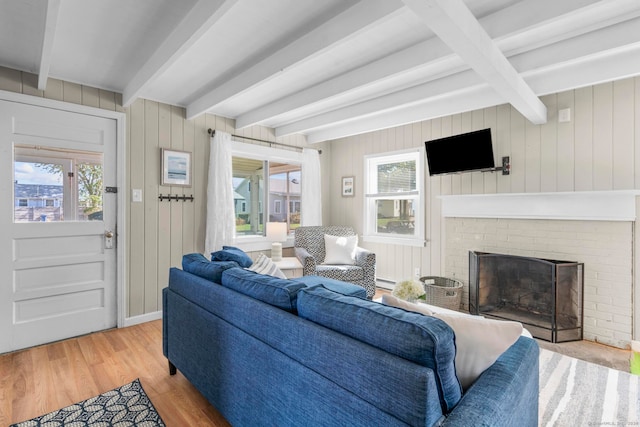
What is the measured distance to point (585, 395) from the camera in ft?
6.52

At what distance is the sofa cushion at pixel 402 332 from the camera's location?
3.00ft

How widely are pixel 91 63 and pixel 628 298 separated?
491cm

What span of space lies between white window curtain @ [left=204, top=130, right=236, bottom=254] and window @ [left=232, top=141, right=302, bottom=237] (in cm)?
25

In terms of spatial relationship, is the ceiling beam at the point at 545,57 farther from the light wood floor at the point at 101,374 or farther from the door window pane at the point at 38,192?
the door window pane at the point at 38,192

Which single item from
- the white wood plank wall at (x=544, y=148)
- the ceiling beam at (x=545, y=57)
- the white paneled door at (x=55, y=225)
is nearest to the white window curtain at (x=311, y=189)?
the white wood plank wall at (x=544, y=148)

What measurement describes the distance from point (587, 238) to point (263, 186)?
3638 millimetres

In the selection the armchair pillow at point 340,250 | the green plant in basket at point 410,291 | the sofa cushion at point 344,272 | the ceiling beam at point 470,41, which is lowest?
the sofa cushion at point 344,272

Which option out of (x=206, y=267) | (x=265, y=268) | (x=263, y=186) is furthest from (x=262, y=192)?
(x=206, y=267)

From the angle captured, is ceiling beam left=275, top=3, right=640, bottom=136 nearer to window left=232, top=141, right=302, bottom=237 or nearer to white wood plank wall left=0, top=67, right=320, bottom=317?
window left=232, top=141, right=302, bottom=237

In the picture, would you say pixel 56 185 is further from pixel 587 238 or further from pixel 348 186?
pixel 587 238

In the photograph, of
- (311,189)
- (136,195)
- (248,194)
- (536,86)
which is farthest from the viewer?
(311,189)

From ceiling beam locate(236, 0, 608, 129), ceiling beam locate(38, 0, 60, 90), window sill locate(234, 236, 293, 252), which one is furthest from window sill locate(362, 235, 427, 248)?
ceiling beam locate(38, 0, 60, 90)

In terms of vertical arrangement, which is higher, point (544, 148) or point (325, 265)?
point (544, 148)

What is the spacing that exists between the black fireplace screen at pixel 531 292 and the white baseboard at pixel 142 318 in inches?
136
